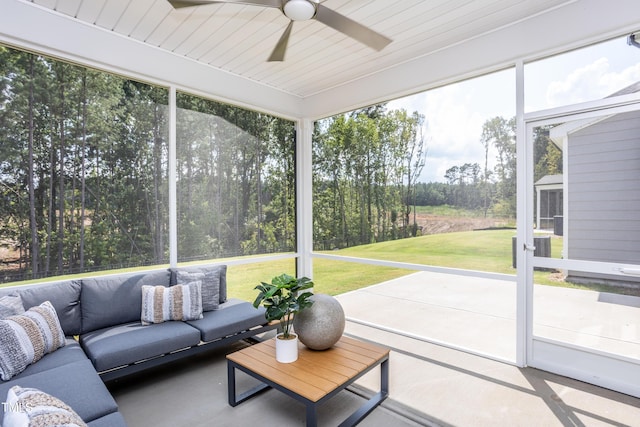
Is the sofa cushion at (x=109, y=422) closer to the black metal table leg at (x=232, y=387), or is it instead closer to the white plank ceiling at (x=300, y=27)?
the black metal table leg at (x=232, y=387)

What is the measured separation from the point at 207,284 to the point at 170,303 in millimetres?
425

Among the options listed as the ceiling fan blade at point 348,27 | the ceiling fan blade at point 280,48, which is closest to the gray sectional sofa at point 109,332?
the ceiling fan blade at point 280,48

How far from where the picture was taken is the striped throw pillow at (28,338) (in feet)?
6.35

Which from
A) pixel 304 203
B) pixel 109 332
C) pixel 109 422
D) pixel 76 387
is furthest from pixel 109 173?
pixel 304 203

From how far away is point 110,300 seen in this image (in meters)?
2.81

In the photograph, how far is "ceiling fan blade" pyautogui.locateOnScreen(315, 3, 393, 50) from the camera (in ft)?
7.00

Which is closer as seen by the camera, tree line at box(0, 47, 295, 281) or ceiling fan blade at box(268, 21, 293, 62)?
ceiling fan blade at box(268, 21, 293, 62)

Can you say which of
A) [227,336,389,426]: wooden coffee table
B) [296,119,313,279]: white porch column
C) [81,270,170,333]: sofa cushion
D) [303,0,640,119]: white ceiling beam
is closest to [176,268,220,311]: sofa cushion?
[81,270,170,333]: sofa cushion

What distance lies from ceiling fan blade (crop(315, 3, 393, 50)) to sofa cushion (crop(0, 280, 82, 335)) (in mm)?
2855

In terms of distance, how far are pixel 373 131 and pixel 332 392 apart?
3216mm

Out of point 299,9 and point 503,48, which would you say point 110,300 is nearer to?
point 299,9

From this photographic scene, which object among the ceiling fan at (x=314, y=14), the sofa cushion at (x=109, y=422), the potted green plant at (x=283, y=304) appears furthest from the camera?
the potted green plant at (x=283, y=304)

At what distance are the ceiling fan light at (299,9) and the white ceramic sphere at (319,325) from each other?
6.50 feet

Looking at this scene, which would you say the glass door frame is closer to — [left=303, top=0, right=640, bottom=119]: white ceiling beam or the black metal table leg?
[left=303, top=0, right=640, bottom=119]: white ceiling beam
